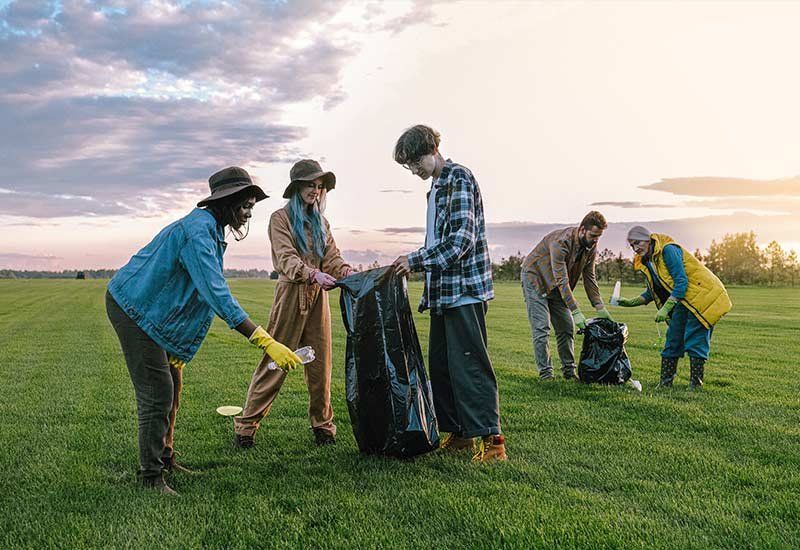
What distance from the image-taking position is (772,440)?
490cm

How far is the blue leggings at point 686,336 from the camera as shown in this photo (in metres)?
6.91

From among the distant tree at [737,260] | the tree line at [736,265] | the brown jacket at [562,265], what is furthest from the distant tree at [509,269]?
the brown jacket at [562,265]

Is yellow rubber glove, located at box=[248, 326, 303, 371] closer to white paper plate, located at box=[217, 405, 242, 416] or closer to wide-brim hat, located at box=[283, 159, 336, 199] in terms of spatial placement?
wide-brim hat, located at box=[283, 159, 336, 199]

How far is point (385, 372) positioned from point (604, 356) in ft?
11.7

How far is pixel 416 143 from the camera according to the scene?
429cm

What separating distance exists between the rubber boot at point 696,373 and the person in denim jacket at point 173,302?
492 cm

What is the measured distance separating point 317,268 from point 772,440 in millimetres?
3478

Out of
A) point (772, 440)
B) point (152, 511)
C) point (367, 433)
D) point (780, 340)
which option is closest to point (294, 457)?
point (367, 433)

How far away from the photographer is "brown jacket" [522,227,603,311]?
23.2ft

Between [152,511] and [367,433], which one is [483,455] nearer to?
[367,433]

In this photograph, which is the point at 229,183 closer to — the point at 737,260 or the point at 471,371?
the point at 471,371

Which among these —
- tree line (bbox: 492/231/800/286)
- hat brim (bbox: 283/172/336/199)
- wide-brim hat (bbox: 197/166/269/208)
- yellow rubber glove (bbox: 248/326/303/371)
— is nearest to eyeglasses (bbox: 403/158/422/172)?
hat brim (bbox: 283/172/336/199)

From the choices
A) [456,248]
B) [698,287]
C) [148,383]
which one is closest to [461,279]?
[456,248]

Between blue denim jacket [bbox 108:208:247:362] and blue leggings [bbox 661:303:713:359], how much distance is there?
506 centimetres
